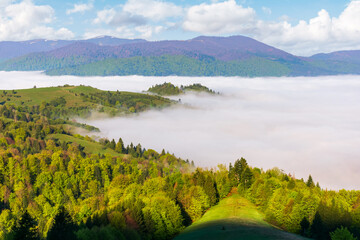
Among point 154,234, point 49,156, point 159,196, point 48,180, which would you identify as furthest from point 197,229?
point 49,156

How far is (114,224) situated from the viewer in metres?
75.1

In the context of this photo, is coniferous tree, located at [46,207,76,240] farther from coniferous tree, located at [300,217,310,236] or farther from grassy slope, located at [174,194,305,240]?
coniferous tree, located at [300,217,310,236]

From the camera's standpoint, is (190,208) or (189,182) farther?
(189,182)

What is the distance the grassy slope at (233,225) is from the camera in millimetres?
75031

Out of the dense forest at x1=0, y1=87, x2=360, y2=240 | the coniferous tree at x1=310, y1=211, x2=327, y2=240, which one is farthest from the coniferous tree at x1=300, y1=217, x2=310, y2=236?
the coniferous tree at x1=310, y1=211, x2=327, y2=240

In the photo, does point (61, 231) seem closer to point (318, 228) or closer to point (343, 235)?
point (343, 235)

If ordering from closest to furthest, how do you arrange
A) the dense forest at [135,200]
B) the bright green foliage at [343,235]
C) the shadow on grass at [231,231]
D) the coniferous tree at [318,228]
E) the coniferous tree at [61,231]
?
the coniferous tree at [61,231]
the bright green foliage at [343,235]
the shadow on grass at [231,231]
the dense forest at [135,200]
the coniferous tree at [318,228]

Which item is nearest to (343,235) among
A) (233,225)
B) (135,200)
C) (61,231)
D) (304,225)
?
(304,225)

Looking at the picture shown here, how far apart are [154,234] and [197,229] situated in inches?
436

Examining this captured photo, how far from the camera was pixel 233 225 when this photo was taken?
8519 cm

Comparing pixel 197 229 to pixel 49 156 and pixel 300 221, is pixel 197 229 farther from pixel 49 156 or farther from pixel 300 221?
pixel 49 156

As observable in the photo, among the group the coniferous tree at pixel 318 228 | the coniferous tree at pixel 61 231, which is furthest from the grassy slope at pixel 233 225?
the coniferous tree at pixel 61 231

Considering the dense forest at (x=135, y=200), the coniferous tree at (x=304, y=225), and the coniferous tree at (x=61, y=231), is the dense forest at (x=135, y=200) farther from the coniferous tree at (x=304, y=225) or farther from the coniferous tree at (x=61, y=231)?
the coniferous tree at (x=304, y=225)

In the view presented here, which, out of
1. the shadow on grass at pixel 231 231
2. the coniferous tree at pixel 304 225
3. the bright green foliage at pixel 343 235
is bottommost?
the coniferous tree at pixel 304 225
